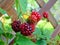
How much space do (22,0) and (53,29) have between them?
1.51m

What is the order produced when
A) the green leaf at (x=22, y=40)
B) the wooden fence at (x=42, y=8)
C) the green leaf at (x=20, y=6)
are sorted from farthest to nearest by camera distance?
the wooden fence at (x=42, y=8)
the green leaf at (x=22, y=40)
the green leaf at (x=20, y=6)

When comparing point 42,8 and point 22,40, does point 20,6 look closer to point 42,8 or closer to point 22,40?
point 22,40

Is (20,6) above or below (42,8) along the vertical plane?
above

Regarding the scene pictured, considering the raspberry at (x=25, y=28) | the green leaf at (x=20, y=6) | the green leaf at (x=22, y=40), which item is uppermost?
the green leaf at (x=20, y=6)

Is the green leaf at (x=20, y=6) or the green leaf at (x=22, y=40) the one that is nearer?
the green leaf at (x=20, y=6)

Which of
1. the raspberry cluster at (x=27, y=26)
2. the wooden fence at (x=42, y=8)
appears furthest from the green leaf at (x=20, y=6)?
the wooden fence at (x=42, y=8)

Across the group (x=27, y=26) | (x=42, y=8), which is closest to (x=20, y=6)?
(x=27, y=26)

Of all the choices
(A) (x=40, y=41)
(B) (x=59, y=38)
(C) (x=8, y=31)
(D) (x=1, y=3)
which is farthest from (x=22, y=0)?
(B) (x=59, y=38)

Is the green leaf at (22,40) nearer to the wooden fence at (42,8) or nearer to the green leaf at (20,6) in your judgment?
the green leaf at (20,6)

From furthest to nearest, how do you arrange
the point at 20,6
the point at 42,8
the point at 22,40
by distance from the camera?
the point at 42,8, the point at 22,40, the point at 20,6

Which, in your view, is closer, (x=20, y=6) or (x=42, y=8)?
(x=20, y=6)

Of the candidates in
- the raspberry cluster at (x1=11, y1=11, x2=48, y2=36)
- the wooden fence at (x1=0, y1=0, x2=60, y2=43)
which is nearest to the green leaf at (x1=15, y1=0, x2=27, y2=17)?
the raspberry cluster at (x1=11, y1=11, x2=48, y2=36)

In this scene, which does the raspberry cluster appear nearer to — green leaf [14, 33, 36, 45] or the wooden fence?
green leaf [14, 33, 36, 45]

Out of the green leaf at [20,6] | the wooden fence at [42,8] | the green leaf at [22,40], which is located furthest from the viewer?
the wooden fence at [42,8]
